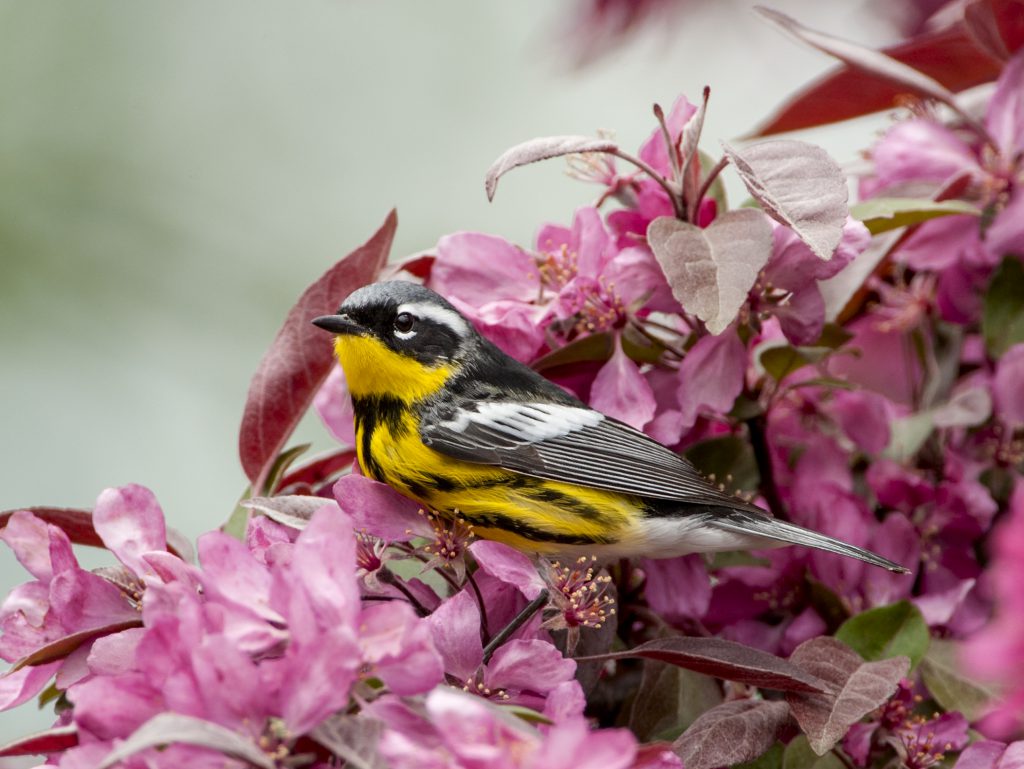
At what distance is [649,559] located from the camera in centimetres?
90

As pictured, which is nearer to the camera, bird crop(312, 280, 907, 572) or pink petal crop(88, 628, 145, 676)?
pink petal crop(88, 628, 145, 676)

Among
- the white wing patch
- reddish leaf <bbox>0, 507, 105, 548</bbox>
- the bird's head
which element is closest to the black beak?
the bird's head

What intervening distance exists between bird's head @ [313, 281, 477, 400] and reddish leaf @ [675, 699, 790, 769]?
37cm

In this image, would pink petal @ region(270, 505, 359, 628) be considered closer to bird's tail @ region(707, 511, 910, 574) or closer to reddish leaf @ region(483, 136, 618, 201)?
reddish leaf @ region(483, 136, 618, 201)

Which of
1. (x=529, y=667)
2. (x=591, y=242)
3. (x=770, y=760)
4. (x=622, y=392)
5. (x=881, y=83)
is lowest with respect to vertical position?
(x=770, y=760)

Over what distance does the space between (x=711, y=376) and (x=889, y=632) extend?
211 mm

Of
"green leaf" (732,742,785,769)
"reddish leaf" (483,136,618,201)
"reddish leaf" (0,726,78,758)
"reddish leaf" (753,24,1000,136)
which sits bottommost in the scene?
"green leaf" (732,742,785,769)

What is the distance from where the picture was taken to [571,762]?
19.3 inches

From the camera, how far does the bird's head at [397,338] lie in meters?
0.95

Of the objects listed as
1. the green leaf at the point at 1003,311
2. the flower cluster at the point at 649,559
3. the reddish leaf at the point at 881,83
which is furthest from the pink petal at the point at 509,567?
the reddish leaf at the point at 881,83

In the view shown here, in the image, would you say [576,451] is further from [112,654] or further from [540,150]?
[112,654]

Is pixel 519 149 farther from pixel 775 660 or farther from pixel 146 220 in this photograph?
pixel 146 220

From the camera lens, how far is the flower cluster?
563 mm

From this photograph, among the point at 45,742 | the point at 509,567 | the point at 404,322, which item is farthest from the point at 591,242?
the point at 45,742
